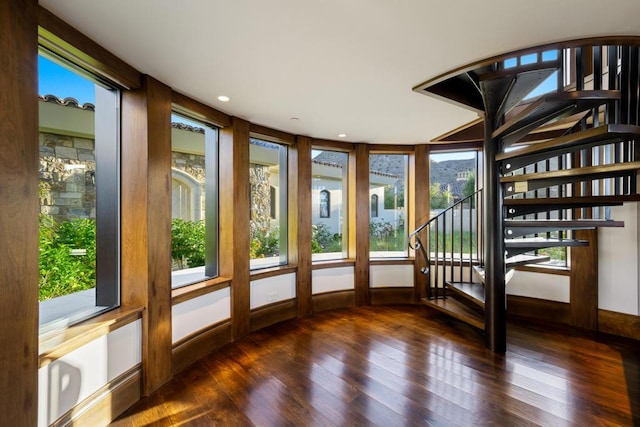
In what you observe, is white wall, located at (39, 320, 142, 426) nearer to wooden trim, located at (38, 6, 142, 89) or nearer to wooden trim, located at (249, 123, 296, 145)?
wooden trim, located at (38, 6, 142, 89)

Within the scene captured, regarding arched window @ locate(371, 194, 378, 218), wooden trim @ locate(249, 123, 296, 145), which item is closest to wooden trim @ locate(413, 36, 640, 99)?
wooden trim @ locate(249, 123, 296, 145)

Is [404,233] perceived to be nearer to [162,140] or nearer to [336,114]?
[336,114]

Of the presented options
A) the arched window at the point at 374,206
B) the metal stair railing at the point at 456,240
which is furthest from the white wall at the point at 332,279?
the metal stair railing at the point at 456,240

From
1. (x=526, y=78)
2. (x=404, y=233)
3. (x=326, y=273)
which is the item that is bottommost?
(x=326, y=273)

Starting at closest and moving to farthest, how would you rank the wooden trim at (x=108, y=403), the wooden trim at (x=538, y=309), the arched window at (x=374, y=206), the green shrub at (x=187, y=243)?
the wooden trim at (x=108, y=403) < the green shrub at (x=187, y=243) < the wooden trim at (x=538, y=309) < the arched window at (x=374, y=206)

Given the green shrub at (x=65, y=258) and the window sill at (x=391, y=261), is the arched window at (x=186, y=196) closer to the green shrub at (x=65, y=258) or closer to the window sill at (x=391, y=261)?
the green shrub at (x=65, y=258)

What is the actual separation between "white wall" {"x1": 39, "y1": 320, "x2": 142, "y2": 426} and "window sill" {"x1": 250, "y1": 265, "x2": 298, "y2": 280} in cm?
139

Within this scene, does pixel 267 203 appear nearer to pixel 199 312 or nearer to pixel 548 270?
pixel 199 312

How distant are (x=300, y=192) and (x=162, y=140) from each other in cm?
187

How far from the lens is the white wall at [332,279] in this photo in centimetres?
403

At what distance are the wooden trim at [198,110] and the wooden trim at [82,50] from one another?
38cm

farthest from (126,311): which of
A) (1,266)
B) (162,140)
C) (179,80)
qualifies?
(179,80)

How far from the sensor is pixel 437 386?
86.3 inches

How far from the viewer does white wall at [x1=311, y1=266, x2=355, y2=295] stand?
4.03 meters
